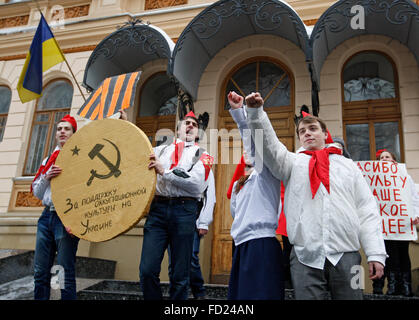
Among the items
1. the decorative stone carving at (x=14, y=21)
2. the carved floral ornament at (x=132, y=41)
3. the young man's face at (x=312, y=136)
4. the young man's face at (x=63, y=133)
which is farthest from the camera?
the decorative stone carving at (x=14, y=21)

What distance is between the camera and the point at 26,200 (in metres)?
7.43

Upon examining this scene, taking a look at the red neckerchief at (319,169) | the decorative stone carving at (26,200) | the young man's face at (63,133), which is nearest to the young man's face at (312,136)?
the red neckerchief at (319,169)

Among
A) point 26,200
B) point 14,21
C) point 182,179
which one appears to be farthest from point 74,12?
point 182,179

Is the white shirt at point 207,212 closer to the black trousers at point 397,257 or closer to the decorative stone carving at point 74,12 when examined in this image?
the black trousers at point 397,257

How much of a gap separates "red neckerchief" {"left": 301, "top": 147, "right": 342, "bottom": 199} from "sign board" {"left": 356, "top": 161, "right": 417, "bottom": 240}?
1.95 m

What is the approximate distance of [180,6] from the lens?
7.70 m

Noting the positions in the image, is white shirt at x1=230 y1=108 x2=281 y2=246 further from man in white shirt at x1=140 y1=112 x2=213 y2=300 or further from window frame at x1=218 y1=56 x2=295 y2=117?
window frame at x1=218 y1=56 x2=295 y2=117

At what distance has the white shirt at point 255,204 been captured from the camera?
232 centimetres

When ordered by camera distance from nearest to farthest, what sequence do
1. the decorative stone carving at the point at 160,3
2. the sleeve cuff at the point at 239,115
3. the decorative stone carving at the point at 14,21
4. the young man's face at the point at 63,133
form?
the sleeve cuff at the point at 239,115, the young man's face at the point at 63,133, the decorative stone carving at the point at 160,3, the decorative stone carving at the point at 14,21

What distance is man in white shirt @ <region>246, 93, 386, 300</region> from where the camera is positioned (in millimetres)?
2111

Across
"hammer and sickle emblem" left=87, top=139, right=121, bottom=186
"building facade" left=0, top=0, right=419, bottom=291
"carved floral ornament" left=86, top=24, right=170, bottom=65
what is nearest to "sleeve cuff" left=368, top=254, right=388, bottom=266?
"hammer and sickle emblem" left=87, top=139, right=121, bottom=186

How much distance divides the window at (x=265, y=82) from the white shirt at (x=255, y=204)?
4.41 m

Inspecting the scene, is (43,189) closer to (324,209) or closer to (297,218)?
(297,218)

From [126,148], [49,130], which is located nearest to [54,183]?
[126,148]
